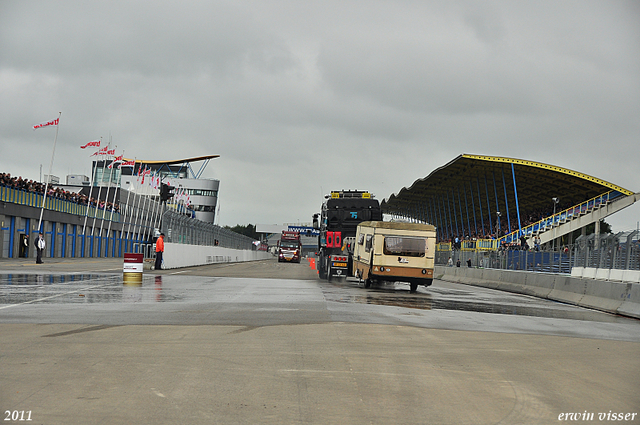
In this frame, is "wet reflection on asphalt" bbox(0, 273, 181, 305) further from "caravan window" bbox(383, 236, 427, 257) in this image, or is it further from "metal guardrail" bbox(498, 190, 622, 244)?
"metal guardrail" bbox(498, 190, 622, 244)

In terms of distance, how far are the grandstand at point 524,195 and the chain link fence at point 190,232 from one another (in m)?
22.0

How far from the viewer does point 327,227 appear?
3152cm

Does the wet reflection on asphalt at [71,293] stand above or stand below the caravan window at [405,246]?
below

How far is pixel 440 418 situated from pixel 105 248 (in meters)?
65.8

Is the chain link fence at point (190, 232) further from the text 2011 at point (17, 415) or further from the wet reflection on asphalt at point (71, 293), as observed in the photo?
the text 2011 at point (17, 415)

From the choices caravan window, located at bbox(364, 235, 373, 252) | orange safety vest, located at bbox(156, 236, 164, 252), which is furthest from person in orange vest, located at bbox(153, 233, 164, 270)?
caravan window, located at bbox(364, 235, 373, 252)

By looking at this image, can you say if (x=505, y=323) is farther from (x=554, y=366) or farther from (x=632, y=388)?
→ (x=632, y=388)

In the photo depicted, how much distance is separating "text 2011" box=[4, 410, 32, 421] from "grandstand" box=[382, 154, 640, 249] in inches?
1688

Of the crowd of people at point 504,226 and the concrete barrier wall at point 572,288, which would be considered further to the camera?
the crowd of people at point 504,226

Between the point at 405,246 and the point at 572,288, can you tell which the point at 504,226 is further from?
the point at 572,288

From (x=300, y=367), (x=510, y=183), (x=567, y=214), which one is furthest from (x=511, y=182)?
(x=300, y=367)

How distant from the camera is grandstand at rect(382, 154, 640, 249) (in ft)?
199

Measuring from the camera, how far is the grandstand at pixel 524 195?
60.6 m

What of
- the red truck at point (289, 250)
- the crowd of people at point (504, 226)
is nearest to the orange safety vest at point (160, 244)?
the crowd of people at point (504, 226)
